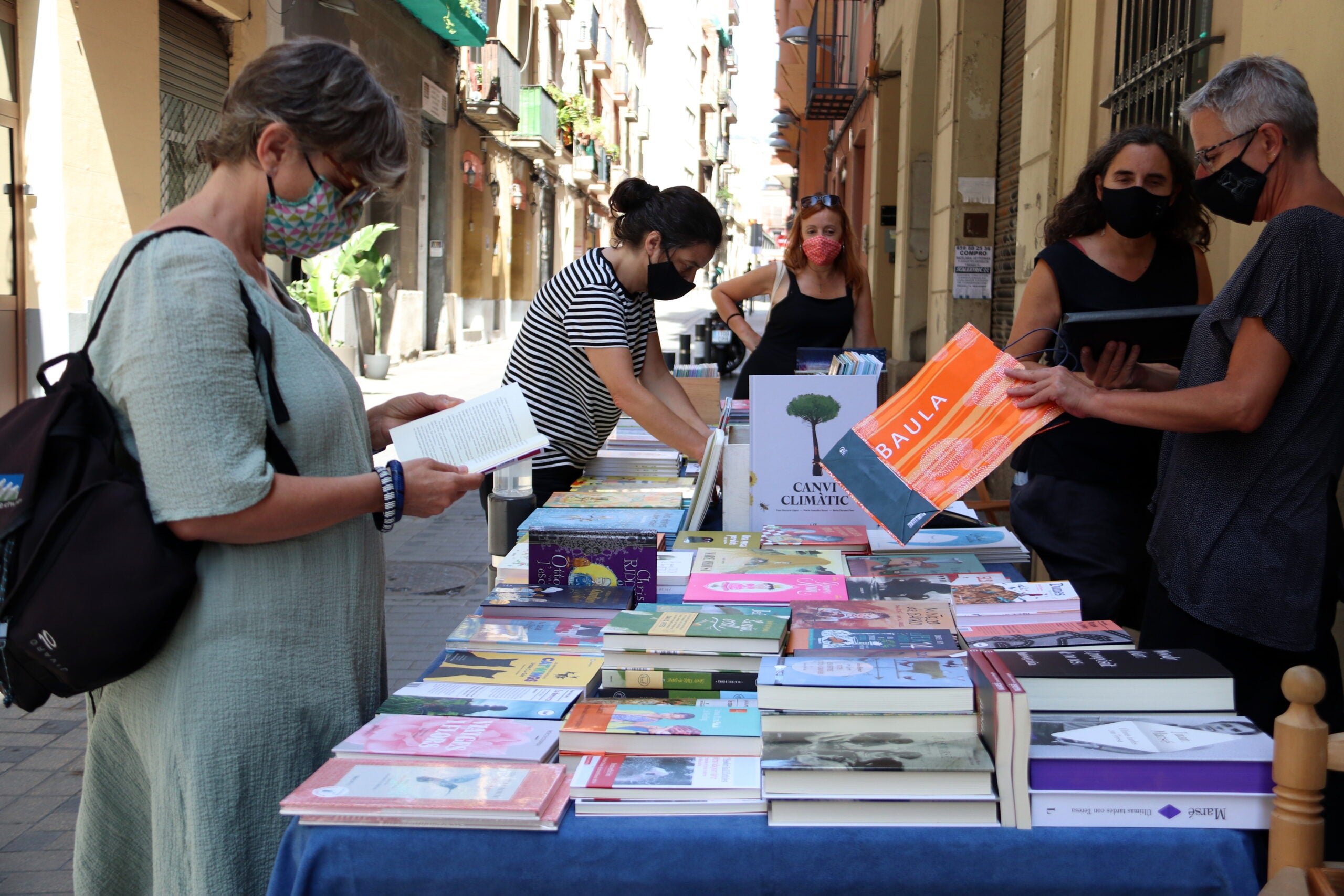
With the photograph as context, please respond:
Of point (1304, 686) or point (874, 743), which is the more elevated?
point (1304, 686)

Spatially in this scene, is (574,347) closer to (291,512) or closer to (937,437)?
(937,437)

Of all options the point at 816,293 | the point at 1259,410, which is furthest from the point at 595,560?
the point at 816,293

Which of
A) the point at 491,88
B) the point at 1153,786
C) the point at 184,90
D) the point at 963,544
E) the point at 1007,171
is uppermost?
the point at 491,88

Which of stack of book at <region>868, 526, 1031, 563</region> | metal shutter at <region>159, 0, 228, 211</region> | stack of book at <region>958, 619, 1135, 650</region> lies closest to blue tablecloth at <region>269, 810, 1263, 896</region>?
stack of book at <region>958, 619, 1135, 650</region>

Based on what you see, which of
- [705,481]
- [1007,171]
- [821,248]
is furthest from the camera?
[1007,171]

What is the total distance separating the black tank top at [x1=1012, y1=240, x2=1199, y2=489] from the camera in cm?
274

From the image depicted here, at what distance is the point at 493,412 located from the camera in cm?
213

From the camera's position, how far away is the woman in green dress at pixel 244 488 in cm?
151

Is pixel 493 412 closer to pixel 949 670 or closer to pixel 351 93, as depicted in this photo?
pixel 351 93

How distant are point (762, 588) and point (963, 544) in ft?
1.95

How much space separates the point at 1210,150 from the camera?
227 cm

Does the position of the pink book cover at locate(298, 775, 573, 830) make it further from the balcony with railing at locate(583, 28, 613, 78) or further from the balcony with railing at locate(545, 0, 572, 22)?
the balcony with railing at locate(583, 28, 613, 78)

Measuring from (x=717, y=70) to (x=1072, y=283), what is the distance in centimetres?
7162

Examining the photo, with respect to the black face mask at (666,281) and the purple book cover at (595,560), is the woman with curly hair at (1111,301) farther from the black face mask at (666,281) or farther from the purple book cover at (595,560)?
the purple book cover at (595,560)
